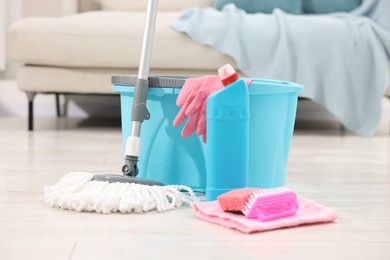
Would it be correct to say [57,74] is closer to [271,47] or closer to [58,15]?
[58,15]

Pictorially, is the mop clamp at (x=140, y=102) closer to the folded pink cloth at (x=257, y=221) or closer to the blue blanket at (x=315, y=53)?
the folded pink cloth at (x=257, y=221)

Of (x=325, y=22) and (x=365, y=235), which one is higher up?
(x=325, y=22)

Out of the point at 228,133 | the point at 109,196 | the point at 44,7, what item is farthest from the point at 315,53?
the point at 109,196

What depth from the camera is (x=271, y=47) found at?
277cm

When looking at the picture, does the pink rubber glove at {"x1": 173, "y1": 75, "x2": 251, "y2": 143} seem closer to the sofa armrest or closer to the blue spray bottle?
the blue spray bottle

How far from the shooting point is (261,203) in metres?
1.16

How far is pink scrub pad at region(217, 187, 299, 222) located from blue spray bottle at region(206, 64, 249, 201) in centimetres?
9

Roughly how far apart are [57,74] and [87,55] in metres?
0.14

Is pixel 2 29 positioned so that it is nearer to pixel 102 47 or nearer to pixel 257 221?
pixel 102 47

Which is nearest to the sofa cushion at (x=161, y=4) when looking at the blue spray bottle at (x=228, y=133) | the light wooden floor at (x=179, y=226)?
the light wooden floor at (x=179, y=226)

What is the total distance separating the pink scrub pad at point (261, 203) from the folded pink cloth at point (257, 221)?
1 centimetres

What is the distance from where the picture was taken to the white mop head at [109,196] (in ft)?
4.06

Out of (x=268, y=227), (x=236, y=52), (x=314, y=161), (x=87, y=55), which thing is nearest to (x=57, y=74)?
(x=87, y=55)

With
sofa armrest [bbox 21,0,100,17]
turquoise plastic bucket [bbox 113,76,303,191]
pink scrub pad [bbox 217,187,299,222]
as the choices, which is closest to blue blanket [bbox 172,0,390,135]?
sofa armrest [bbox 21,0,100,17]
